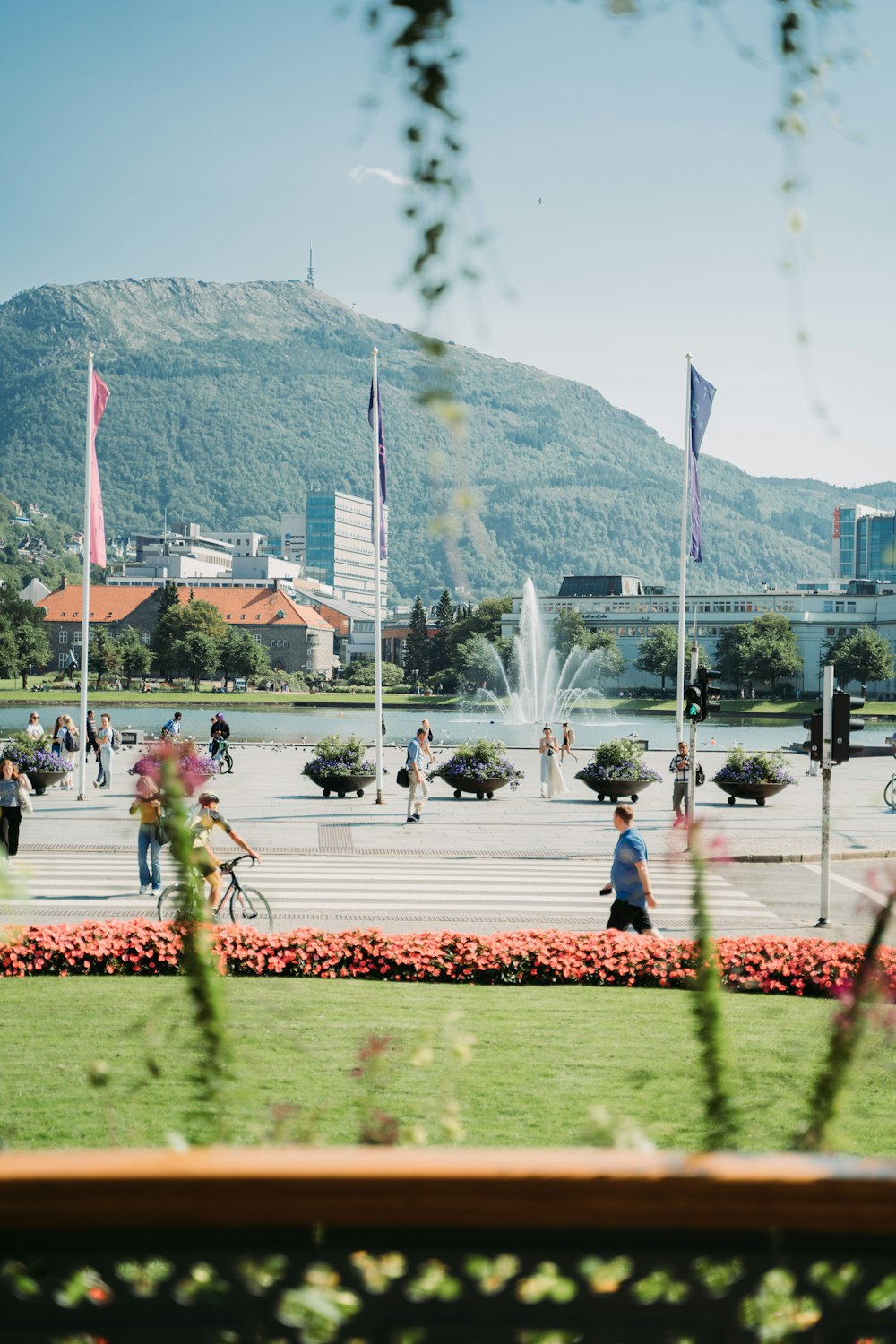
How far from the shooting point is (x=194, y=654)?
473 feet

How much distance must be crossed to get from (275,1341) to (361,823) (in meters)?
23.7

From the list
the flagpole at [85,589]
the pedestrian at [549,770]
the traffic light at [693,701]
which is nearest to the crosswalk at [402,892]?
the traffic light at [693,701]

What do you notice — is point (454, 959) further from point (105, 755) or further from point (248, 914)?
point (105, 755)

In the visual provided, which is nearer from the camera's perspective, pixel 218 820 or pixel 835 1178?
pixel 835 1178

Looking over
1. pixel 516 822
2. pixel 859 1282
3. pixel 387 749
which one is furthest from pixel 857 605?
pixel 859 1282

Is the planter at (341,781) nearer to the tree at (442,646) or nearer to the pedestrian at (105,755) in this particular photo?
the pedestrian at (105,755)

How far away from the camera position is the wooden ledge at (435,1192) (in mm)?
1880

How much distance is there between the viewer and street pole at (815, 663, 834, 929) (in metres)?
15.4

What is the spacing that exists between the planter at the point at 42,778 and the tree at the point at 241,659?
118 m

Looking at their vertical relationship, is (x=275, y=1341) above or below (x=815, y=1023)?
above

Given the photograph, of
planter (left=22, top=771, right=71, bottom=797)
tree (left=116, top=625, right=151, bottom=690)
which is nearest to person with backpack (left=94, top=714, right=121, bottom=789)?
planter (left=22, top=771, right=71, bottom=797)

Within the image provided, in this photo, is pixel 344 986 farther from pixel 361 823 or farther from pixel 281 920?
pixel 361 823

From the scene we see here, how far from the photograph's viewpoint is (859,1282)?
1987 mm

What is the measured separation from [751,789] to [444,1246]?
29.0m
